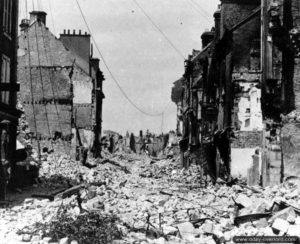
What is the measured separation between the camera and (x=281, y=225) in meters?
11.4

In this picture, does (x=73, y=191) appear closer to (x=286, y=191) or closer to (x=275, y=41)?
(x=286, y=191)

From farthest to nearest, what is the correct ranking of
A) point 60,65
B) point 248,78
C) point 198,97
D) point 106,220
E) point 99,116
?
point 99,116
point 60,65
point 198,97
point 248,78
point 106,220

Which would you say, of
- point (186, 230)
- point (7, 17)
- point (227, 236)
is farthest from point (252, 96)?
point (227, 236)

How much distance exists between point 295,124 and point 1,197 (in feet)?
38.9

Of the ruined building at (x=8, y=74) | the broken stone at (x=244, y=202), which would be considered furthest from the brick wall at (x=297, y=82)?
the ruined building at (x=8, y=74)

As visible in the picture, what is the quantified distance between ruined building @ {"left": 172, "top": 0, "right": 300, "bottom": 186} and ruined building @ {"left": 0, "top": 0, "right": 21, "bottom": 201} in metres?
10.8

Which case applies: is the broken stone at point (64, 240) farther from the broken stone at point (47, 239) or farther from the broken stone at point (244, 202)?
the broken stone at point (244, 202)

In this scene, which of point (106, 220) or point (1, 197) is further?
point (1, 197)

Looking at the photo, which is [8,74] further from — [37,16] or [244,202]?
[37,16]

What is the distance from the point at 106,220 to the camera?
12.5 m

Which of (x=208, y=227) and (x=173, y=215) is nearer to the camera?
(x=208, y=227)

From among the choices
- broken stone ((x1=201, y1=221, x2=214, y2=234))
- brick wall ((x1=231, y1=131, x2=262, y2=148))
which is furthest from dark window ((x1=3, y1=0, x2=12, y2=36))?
broken stone ((x1=201, y1=221, x2=214, y2=234))

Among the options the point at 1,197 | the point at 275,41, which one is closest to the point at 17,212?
the point at 1,197

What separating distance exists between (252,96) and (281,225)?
46.1 ft
